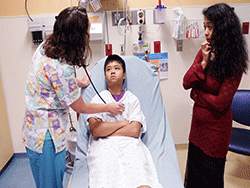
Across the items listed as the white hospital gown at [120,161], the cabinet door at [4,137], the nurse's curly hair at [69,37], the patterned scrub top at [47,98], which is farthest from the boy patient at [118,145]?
the cabinet door at [4,137]

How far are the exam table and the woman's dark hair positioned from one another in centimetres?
66

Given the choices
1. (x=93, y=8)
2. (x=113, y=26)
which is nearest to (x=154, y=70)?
(x=113, y=26)

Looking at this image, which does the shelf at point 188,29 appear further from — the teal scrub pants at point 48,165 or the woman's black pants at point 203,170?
the teal scrub pants at point 48,165

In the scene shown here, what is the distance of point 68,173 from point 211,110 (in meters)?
1.54

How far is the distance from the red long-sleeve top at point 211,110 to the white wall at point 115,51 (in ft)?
3.06

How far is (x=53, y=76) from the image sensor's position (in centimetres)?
130

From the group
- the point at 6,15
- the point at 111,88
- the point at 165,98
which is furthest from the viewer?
the point at 165,98

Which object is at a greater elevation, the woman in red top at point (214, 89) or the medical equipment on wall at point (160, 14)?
the medical equipment on wall at point (160, 14)

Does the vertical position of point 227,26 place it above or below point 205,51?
above

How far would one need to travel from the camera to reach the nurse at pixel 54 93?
1.30 m

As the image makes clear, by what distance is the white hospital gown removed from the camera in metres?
1.41

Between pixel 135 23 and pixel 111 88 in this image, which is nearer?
pixel 111 88

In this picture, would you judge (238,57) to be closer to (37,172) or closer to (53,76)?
(53,76)

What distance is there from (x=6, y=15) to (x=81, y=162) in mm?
1616
